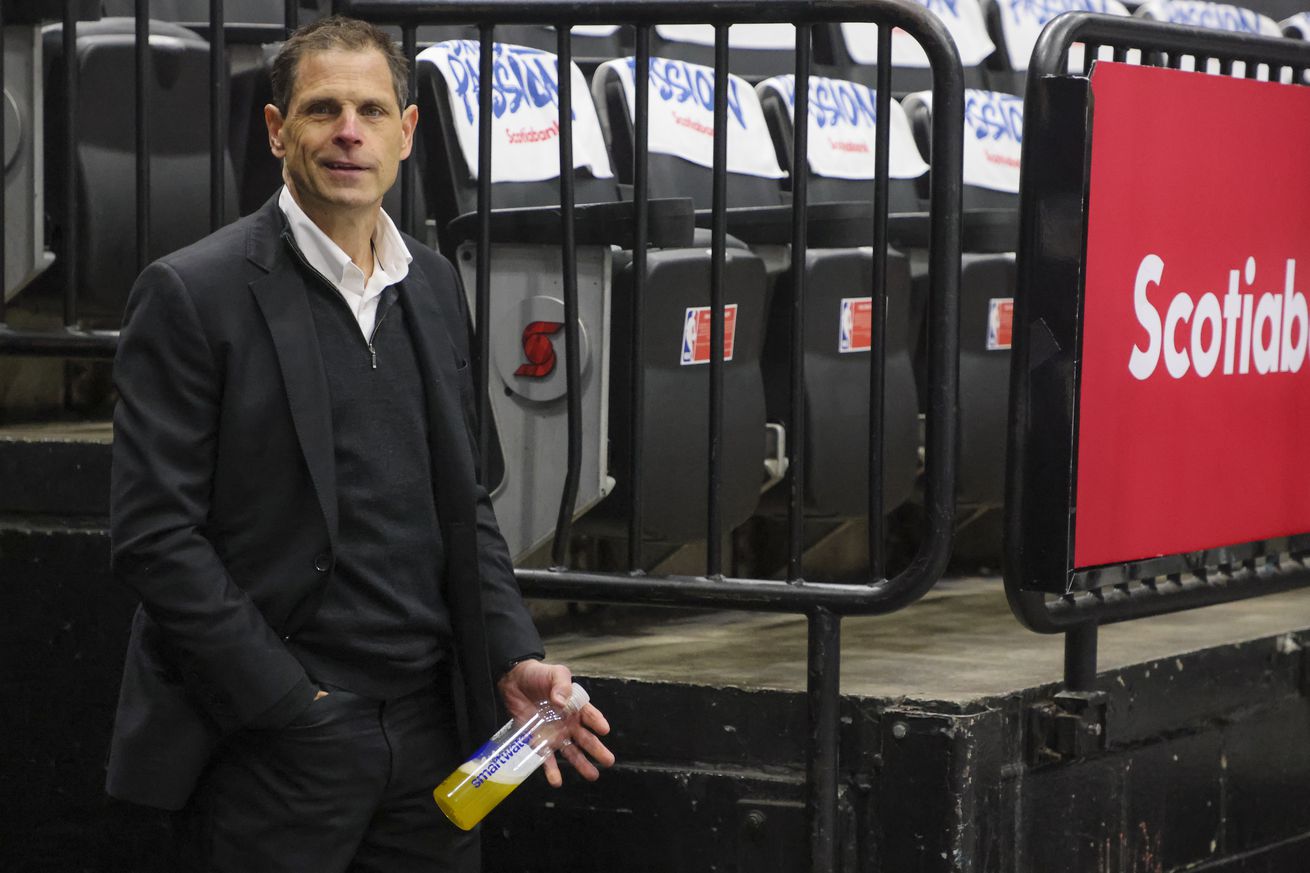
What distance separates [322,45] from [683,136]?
4.68ft

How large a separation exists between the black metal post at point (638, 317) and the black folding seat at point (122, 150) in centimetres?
73

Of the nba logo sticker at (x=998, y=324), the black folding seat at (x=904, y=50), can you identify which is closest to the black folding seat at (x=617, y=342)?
the nba logo sticker at (x=998, y=324)

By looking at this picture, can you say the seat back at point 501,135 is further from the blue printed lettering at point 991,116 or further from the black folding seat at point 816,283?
the blue printed lettering at point 991,116

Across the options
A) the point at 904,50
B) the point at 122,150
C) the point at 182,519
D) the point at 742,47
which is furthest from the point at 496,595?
the point at 904,50

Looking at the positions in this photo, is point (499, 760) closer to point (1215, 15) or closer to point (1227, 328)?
point (1227, 328)

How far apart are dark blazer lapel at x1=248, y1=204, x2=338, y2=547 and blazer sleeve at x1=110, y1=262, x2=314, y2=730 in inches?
2.5

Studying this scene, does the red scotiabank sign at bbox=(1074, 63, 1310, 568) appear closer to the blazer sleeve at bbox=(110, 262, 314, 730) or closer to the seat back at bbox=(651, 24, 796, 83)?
the blazer sleeve at bbox=(110, 262, 314, 730)

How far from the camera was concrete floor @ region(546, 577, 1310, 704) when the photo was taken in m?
2.27

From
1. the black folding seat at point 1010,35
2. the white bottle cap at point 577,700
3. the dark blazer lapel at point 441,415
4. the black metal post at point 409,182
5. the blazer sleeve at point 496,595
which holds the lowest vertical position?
the white bottle cap at point 577,700

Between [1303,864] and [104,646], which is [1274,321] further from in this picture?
[104,646]

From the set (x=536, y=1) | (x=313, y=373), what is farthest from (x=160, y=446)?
(x=536, y=1)

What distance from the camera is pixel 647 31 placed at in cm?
216

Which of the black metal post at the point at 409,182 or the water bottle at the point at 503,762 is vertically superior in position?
the black metal post at the point at 409,182

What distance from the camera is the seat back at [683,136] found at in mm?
3023
